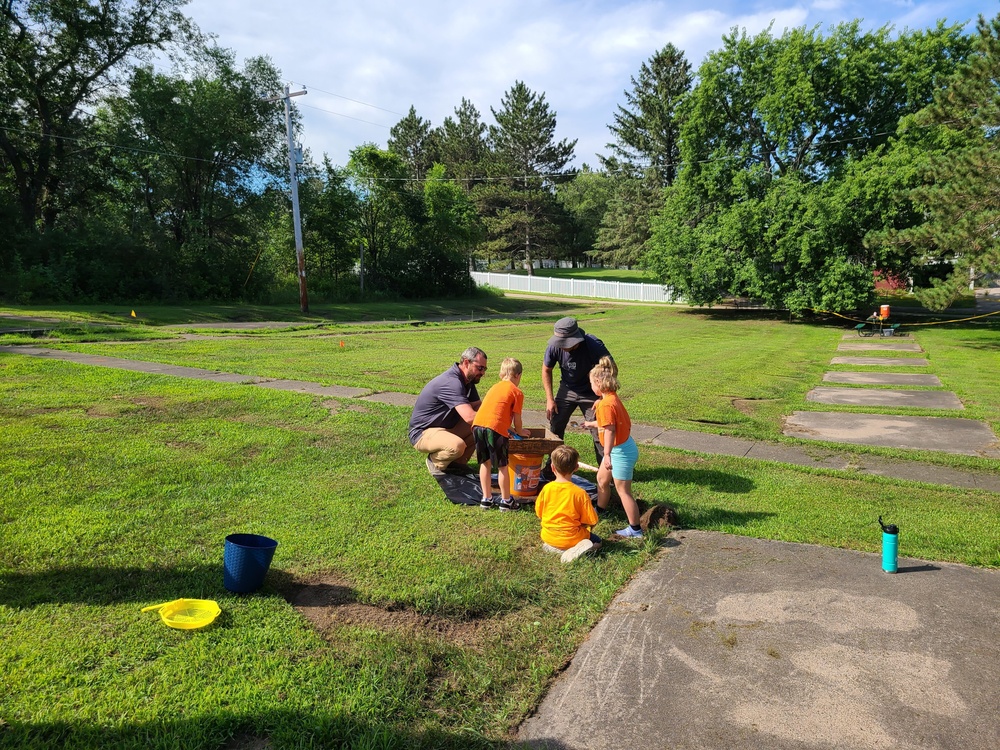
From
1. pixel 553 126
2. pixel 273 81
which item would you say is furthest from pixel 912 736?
pixel 553 126

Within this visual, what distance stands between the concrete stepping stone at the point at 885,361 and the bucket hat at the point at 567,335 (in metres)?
12.2

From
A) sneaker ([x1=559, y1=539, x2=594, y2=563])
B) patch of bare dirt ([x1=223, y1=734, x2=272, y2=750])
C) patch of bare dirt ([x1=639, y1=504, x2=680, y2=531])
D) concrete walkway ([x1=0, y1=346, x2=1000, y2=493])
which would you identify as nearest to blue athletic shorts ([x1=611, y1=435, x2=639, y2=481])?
patch of bare dirt ([x1=639, y1=504, x2=680, y2=531])

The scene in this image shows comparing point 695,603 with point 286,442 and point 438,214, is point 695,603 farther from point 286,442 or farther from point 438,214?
point 438,214

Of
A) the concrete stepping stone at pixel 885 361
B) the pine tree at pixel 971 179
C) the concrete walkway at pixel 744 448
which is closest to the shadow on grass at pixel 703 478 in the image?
the concrete walkway at pixel 744 448

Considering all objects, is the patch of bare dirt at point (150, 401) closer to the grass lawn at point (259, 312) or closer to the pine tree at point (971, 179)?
the grass lawn at point (259, 312)

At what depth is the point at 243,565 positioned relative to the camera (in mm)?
4082

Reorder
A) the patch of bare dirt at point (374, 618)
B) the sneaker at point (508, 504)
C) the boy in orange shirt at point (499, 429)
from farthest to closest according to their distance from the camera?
the sneaker at point (508, 504), the boy in orange shirt at point (499, 429), the patch of bare dirt at point (374, 618)

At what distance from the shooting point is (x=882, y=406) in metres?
10.7

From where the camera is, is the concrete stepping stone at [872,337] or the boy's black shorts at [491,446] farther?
the concrete stepping stone at [872,337]

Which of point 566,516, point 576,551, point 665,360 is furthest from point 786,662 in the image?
point 665,360

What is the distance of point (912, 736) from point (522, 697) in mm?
1780

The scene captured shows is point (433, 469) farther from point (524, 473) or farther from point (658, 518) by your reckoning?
point (658, 518)

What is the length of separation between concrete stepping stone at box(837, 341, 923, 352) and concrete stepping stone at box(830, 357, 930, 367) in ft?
7.21

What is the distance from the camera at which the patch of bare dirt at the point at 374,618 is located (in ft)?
12.5
